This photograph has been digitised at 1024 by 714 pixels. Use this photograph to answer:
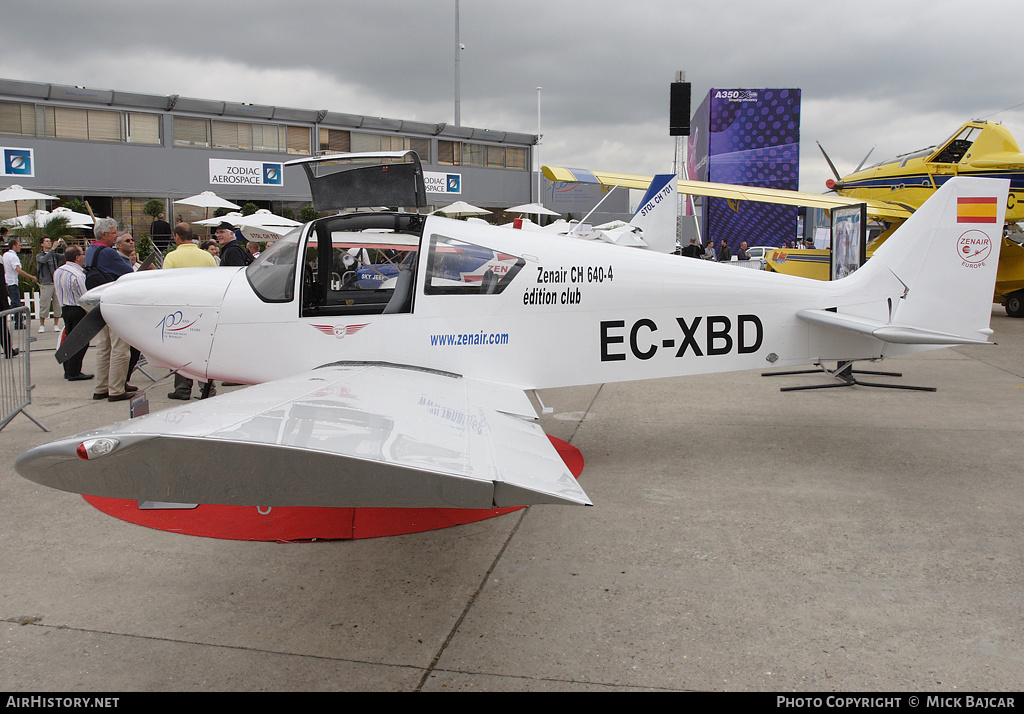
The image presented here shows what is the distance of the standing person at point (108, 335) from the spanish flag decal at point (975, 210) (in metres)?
8.32

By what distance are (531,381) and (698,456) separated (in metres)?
1.74

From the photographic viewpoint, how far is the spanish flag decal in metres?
5.64

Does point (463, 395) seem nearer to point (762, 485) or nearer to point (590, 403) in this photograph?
point (762, 485)

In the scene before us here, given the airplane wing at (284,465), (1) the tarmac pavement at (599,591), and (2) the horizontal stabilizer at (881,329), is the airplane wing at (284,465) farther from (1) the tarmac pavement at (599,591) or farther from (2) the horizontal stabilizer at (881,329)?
(2) the horizontal stabilizer at (881,329)

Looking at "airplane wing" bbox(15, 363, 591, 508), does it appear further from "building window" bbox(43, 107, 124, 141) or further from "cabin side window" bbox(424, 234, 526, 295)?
"building window" bbox(43, 107, 124, 141)

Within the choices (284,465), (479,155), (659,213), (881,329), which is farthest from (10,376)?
(479,155)

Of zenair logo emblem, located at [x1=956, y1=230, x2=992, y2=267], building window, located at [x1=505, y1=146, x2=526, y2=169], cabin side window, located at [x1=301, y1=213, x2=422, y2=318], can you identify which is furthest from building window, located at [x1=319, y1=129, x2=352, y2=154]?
zenair logo emblem, located at [x1=956, y1=230, x2=992, y2=267]

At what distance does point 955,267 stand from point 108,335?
28.2 feet

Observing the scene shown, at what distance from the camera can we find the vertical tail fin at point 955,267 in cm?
565

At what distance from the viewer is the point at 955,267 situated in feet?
18.6

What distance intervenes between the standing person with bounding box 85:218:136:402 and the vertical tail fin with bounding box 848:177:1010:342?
298 inches

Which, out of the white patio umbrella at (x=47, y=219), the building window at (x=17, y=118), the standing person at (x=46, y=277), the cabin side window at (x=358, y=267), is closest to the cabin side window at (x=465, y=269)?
the cabin side window at (x=358, y=267)
